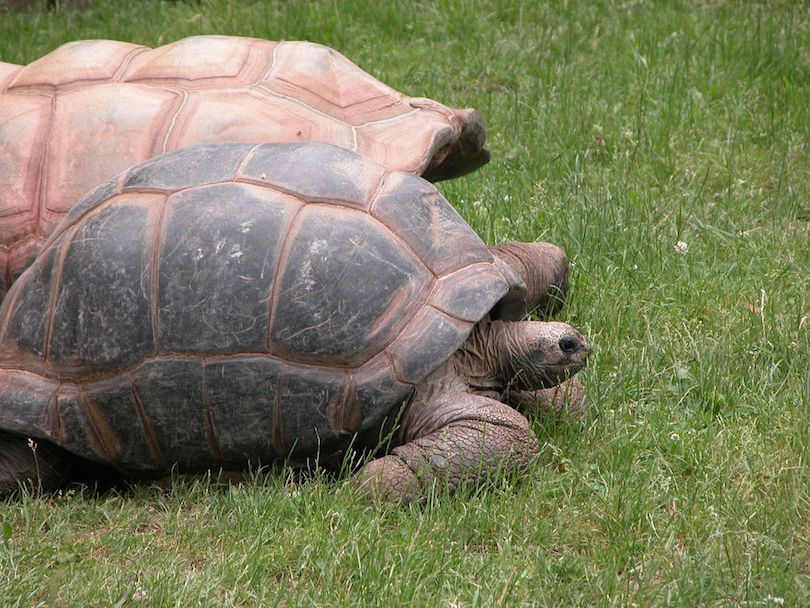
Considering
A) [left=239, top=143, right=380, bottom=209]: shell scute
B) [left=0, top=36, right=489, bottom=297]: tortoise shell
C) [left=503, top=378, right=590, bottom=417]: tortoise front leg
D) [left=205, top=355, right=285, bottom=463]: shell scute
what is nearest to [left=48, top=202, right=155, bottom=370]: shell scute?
[left=205, top=355, right=285, bottom=463]: shell scute

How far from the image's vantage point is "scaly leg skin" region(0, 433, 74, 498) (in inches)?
136

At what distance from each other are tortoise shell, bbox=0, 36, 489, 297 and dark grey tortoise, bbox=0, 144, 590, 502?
61 cm

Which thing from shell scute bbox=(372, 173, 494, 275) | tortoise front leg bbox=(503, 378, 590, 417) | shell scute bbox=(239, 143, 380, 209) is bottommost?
tortoise front leg bbox=(503, 378, 590, 417)

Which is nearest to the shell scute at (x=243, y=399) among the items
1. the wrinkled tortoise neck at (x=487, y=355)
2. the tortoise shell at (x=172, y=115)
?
the wrinkled tortoise neck at (x=487, y=355)

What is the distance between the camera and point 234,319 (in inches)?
127

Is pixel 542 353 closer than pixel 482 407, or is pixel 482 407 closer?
pixel 482 407

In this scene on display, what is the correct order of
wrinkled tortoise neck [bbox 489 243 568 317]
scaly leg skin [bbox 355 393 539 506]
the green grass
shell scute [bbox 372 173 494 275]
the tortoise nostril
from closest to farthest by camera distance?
the green grass < scaly leg skin [bbox 355 393 539 506] < shell scute [bbox 372 173 494 275] < the tortoise nostril < wrinkled tortoise neck [bbox 489 243 568 317]

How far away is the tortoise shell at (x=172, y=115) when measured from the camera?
4125 mm

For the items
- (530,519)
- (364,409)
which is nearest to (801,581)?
(530,519)

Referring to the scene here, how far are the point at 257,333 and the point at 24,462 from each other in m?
0.98

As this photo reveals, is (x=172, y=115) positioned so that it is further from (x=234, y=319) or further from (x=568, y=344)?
(x=568, y=344)

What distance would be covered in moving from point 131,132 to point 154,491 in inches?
61.2

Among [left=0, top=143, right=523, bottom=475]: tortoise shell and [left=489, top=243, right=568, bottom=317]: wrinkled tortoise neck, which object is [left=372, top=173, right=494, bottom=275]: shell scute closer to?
[left=0, top=143, right=523, bottom=475]: tortoise shell

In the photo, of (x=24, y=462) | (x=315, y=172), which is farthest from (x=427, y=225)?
(x=24, y=462)
